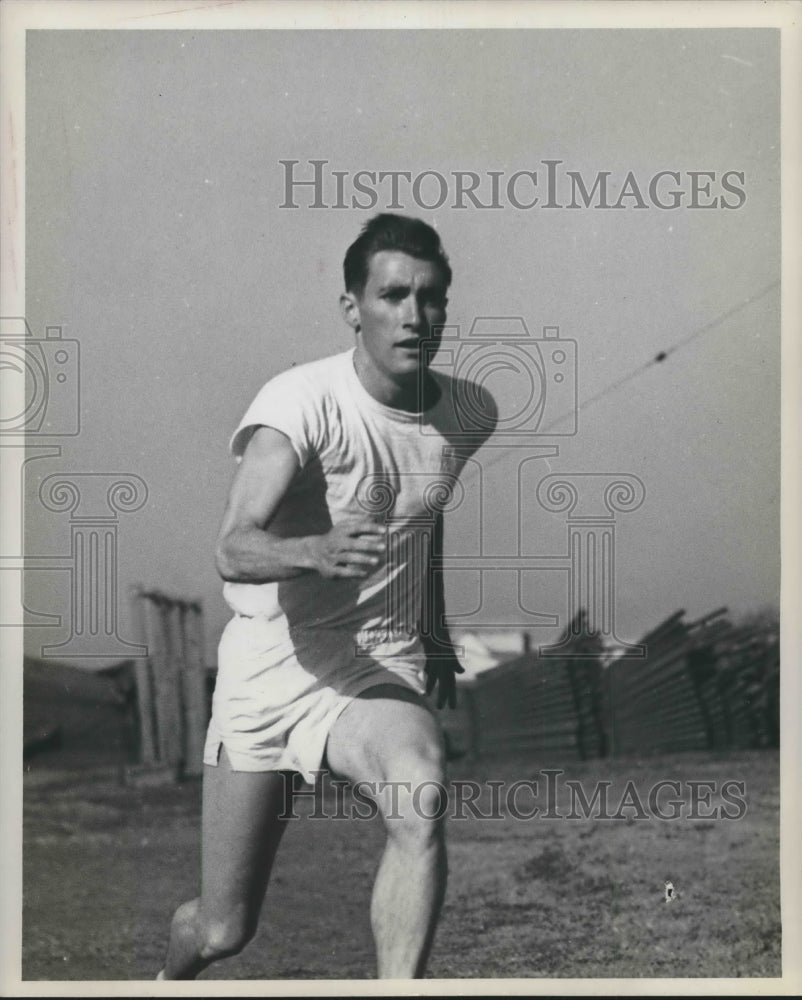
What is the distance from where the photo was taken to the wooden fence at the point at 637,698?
5.94 metres

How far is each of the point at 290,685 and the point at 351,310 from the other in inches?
43.5

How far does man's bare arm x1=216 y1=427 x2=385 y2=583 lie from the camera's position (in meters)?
5.76

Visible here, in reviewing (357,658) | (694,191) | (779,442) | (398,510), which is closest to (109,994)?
(357,658)

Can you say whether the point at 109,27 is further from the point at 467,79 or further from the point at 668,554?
the point at 668,554

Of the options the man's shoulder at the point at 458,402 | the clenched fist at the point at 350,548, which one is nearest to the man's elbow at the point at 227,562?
the clenched fist at the point at 350,548

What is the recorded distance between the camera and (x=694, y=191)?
19.6ft

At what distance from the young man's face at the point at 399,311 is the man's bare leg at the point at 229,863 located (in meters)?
1.24

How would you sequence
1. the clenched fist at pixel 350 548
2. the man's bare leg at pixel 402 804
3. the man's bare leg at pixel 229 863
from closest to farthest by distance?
the man's bare leg at pixel 402 804 < the clenched fist at pixel 350 548 < the man's bare leg at pixel 229 863

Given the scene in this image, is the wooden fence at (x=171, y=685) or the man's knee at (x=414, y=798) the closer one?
the man's knee at (x=414, y=798)

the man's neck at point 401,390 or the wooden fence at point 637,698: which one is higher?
the man's neck at point 401,390

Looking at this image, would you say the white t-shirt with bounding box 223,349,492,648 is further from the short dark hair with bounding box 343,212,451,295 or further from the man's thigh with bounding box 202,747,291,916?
the man's thigh with bounding box 202,747,291,916

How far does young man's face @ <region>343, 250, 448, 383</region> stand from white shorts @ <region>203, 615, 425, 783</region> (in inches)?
31.4

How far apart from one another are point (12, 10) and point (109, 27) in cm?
→ 29

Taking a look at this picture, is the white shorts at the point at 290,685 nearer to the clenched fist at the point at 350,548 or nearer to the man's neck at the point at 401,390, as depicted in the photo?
the clenched fist at the point at 350,548
